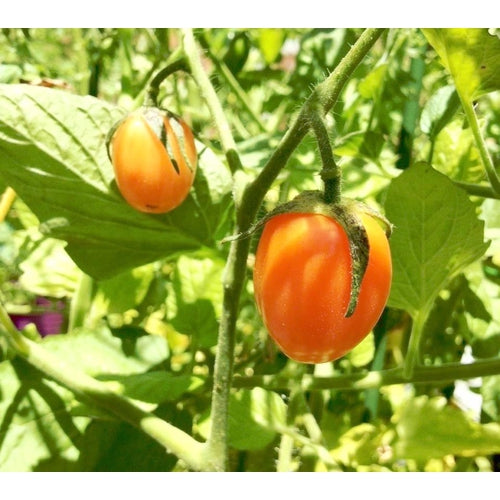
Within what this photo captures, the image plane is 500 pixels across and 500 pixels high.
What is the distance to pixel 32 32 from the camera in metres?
1.14

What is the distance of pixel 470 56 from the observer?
486mm

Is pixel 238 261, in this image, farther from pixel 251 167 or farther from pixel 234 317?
pixel 251 167

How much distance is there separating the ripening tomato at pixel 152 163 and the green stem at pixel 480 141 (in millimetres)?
243

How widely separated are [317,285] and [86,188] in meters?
0.29

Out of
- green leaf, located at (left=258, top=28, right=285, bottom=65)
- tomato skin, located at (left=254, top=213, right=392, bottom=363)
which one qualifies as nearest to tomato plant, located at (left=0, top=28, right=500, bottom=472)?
tomato skin, located at (left=254, top=213, right=392, bottom=363)

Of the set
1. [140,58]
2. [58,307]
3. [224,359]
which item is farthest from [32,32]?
[224,359]

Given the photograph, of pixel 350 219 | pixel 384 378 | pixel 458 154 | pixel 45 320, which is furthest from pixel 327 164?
pixel 45 320

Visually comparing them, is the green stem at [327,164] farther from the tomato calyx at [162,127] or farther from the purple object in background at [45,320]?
the purple object in background at [45,320]

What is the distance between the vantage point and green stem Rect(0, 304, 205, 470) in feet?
1.84

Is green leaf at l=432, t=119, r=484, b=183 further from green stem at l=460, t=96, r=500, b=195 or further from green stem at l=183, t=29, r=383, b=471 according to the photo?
green stem at l=183, t=29, r=383, b=471

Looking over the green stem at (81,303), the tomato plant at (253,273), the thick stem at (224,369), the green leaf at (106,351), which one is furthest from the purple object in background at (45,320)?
the thick stem at (224,369)

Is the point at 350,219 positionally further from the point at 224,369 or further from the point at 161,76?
the point at 161,76

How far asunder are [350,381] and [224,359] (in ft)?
0.54

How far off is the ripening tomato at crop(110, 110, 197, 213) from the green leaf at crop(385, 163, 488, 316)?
0.19m
